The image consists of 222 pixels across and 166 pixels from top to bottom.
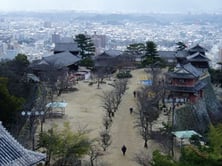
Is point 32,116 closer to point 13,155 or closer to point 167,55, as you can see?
point 13,155

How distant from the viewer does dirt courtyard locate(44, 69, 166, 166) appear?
18234mm

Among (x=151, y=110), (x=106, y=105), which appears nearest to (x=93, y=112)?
(x=106, y=105)

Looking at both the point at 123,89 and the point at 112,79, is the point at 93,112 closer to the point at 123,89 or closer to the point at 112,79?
the point at 123,89

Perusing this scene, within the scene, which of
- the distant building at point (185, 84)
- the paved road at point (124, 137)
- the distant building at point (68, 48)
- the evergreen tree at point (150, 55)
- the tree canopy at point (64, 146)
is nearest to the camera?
the tree canopy at point (64, 146)

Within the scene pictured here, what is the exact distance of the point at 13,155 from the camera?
822cm

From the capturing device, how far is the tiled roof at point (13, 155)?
26.3 feet

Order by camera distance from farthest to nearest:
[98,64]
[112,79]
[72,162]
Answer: [98,64], [112,79], [72,162]

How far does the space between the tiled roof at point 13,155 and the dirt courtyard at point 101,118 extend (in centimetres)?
877

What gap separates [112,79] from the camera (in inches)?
1379

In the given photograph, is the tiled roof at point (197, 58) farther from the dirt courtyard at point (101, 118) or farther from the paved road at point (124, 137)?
the paved road at point (124, 137)

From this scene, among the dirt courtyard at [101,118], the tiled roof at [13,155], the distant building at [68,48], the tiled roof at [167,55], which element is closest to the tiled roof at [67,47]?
the distant building at [68,48]

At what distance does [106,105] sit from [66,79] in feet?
18.9

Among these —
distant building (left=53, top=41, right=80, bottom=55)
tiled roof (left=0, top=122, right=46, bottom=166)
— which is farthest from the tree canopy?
distant building (left=53, top=41, right=80, bottom=55)

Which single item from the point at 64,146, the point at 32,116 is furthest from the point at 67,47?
the point at 64,146
